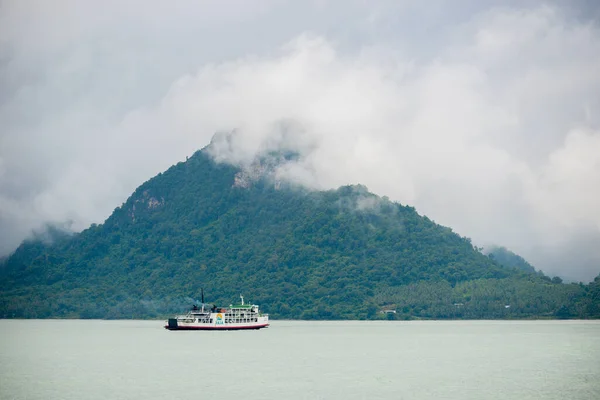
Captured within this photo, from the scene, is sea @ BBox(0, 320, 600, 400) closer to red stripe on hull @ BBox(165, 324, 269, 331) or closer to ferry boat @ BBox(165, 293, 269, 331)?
red stripe on hull @ BBox(165, 324, 269, 331)

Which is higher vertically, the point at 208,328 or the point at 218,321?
the point at 218,321

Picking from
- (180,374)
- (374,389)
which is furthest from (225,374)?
(374,389)

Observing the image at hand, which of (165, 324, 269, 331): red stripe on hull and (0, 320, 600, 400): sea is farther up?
(165, 324, 269, 331): red stripe on hull

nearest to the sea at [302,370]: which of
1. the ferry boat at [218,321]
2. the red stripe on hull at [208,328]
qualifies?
the red stripe on hull at [208,328]

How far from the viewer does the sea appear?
242ft

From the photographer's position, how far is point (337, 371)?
3627 inches

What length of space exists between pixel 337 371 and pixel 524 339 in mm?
77595

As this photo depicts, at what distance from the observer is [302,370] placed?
9412 centimetres

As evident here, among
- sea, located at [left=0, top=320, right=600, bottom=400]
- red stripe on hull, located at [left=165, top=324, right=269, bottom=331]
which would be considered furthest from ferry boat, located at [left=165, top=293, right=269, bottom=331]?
sea, located at [left=0, top=320, right=600, bottom=400]

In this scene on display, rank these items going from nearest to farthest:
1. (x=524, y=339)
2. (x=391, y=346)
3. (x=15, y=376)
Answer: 1. (x=15, y=376)
2. (x=391, y=346)
3. (x=524, y=339)

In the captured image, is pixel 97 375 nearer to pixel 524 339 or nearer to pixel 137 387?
pixel 137 387

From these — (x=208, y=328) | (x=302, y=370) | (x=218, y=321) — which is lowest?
(x=302, y=370)

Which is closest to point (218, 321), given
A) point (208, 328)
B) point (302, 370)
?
point (208, 328)

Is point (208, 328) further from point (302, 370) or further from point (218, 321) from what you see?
point (302, 370)
